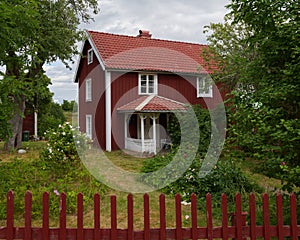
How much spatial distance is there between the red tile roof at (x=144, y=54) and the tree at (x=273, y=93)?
37.9 feet

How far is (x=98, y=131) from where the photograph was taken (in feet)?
56.3

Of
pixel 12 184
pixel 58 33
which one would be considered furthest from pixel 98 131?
pixel 12 184

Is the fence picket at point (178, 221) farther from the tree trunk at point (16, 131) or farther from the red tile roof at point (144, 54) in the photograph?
the tree trunk at point (16, 131)

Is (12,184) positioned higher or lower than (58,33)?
lower

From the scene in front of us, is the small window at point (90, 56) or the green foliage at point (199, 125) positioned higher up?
the small window at point (90, 56)

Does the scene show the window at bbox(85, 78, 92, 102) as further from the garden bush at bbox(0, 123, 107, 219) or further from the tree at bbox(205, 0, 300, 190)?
the tree at bbox(205, 0, 300, 190)

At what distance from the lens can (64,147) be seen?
945cm

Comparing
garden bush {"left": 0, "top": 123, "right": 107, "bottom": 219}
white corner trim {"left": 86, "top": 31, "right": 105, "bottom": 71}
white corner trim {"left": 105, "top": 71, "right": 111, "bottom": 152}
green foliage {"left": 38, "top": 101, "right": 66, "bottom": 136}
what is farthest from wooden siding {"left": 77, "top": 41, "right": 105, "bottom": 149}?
garden bush {"left": 0, "top": 123, "right": 107, "bottom": 219}

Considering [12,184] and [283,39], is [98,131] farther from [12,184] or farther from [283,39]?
[283,39]

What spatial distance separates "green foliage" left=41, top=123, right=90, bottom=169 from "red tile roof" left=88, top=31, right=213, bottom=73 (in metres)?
6.38

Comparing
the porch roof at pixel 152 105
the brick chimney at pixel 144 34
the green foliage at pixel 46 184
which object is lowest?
the green foliage at pixel 46 184

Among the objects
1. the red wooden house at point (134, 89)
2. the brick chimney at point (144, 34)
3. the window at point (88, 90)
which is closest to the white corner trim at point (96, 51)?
the red wooden house at point (134, 89)

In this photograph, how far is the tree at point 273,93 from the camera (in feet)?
12.4

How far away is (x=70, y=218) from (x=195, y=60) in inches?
A: 610
